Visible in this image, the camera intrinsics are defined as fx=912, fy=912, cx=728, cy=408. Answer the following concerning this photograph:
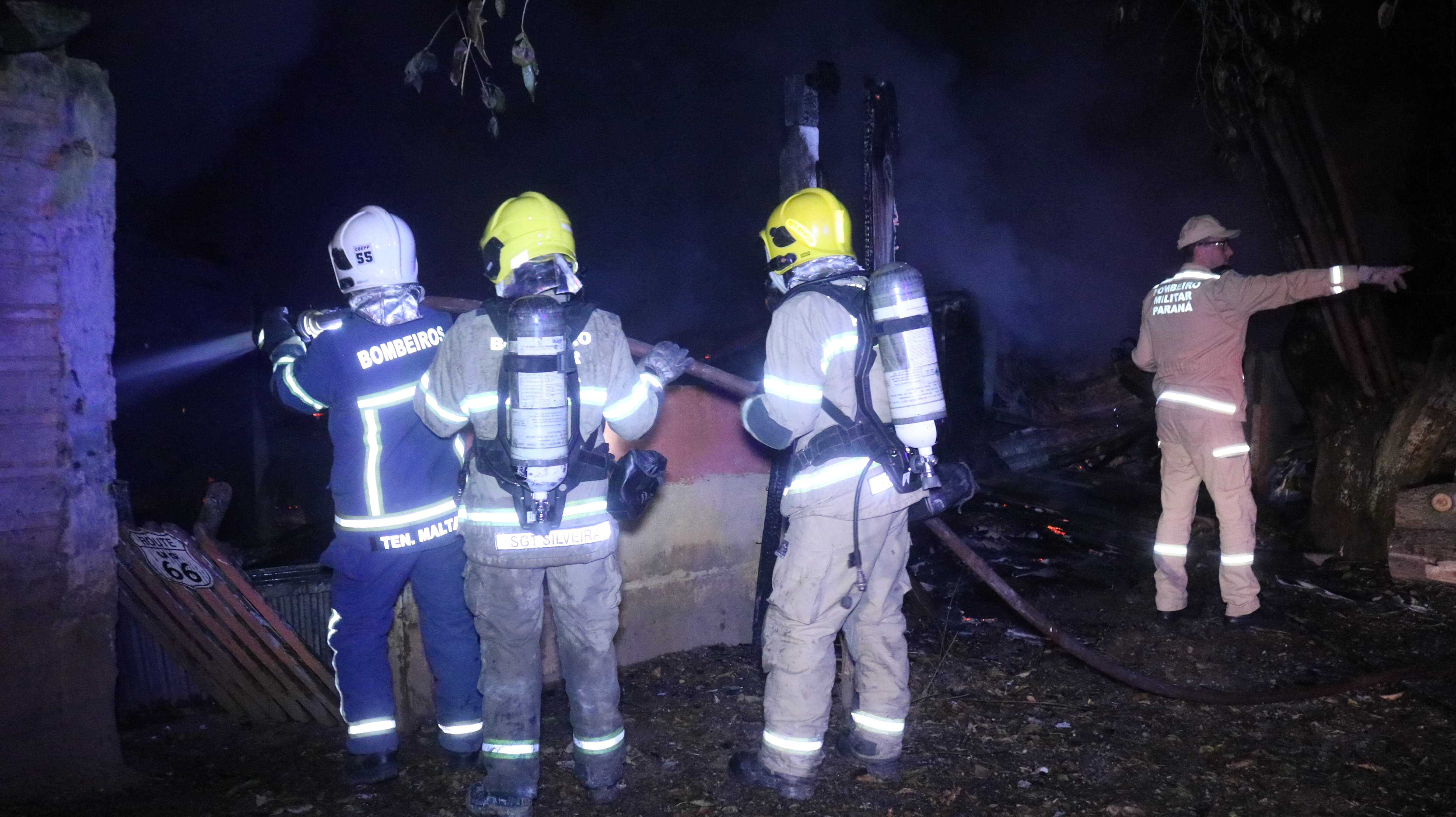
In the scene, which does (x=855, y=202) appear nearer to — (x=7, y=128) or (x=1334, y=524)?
(x=1334, y=524)

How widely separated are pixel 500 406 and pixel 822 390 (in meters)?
1.13

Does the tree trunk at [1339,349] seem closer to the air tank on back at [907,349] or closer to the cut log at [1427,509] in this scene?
the cut log at [1427,509]

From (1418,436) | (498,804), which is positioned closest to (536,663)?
(498,804)

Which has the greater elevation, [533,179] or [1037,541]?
[533,179]

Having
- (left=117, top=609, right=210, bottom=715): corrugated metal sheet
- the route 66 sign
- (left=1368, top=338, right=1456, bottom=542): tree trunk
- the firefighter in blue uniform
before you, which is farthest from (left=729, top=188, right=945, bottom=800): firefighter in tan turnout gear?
(left=1368, top=338, right=1456, bottom=542): tree trunk

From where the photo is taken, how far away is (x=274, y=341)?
3473 mm

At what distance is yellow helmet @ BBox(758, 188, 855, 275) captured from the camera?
11.2 ft

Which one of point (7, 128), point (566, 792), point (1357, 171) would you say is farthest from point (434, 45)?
point (1357, 171)

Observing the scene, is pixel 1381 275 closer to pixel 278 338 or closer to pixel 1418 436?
pixel 1418 436

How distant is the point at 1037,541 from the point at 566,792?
495cm

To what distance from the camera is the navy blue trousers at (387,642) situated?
3.41 meters

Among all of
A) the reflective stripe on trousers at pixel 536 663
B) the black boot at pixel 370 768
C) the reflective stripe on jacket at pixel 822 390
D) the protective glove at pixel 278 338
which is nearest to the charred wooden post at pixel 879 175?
the reflective stripe on jacket at pixel 822 390

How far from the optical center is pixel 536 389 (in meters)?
2.90

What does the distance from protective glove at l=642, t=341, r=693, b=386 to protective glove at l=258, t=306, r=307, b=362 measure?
4.24 feet
